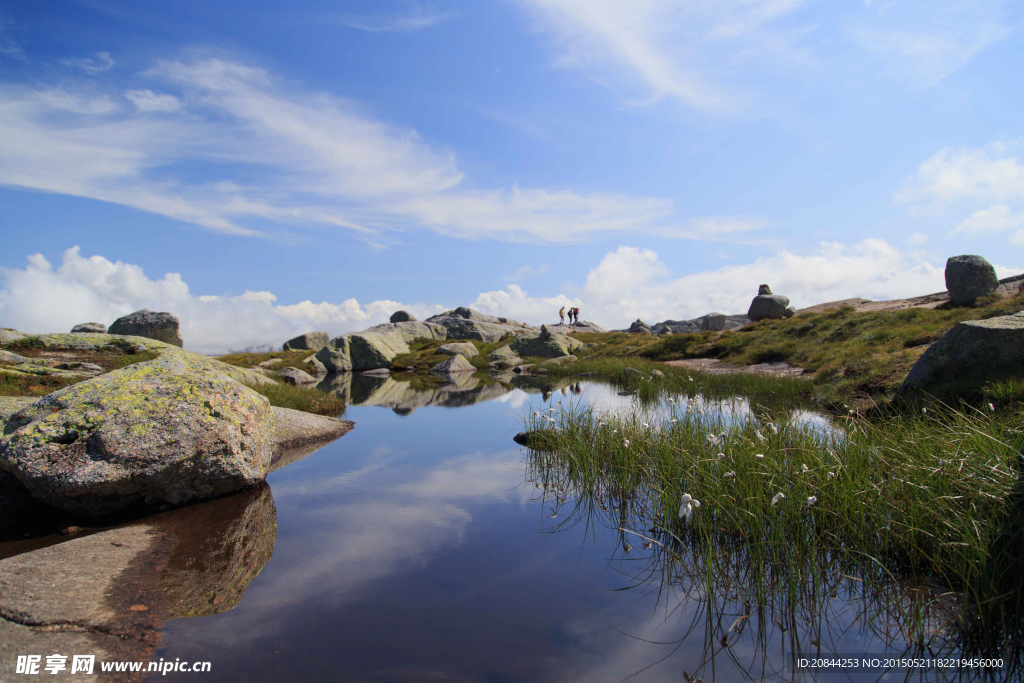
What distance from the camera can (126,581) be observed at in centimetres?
518

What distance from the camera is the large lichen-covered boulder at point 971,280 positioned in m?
26.6

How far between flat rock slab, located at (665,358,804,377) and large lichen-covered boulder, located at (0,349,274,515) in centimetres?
2127

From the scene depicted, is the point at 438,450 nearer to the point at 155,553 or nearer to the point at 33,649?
the point at 155,553

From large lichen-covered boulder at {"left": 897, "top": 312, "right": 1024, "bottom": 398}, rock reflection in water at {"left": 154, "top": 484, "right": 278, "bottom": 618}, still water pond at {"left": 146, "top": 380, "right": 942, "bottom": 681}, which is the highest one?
large lichen-covered boulder at {"left": 897, "top": 312, "right": 1024, "bottom": 398}

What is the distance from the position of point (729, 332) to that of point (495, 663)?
1552 inches

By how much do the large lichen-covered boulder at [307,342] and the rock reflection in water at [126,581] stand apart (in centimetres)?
5486

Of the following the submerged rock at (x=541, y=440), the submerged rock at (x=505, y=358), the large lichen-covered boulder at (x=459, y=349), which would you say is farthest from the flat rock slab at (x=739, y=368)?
the large lichen-covered boulder at (x=459, y=349)

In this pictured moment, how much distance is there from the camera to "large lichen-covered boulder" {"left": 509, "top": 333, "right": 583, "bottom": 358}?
43594mm

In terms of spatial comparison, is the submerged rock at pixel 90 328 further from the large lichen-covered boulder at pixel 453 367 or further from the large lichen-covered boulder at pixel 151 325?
the large lichen-covered boulder at pixel 453 367

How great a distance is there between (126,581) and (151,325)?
3933cm

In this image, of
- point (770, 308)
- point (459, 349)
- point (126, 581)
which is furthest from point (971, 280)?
point (126, 581)

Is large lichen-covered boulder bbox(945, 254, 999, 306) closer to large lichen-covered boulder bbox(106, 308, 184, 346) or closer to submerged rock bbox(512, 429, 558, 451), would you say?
submerged rock bbox(512, 429, 558, 451)

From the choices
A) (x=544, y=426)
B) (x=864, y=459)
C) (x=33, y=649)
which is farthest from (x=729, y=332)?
(x=33, y=649)

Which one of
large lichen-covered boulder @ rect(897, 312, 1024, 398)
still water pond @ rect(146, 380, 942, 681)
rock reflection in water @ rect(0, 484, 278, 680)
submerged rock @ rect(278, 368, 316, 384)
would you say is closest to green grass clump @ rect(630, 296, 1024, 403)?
large lichen-covered boulder @ rect(897, 312, 1024, 398)
